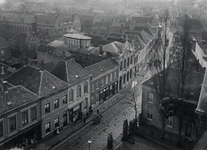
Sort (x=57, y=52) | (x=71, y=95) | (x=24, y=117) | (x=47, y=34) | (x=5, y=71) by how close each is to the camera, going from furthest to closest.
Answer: (x=47, y=34), (x=57, y=52), (x=5, y=71), (x=71, y=95), (x=24, y=117)

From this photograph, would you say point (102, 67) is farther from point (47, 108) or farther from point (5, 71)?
point (5, 71)

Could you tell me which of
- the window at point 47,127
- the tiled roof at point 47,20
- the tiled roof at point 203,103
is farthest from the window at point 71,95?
the tiled roof at point 47,20

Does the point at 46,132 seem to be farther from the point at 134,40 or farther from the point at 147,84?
the point at 134,40

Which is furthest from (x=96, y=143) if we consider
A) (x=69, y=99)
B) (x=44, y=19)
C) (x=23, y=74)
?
(x=44, y=19)

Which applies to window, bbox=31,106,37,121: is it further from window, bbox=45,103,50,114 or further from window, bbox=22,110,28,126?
window, bbox=45,103,50,114

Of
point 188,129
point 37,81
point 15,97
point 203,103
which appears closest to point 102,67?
point 37,81

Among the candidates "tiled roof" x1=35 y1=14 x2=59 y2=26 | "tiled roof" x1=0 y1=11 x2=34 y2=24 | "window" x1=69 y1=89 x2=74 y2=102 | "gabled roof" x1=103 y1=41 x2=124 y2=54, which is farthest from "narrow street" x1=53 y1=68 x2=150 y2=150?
"tiled roof" x1=0 y1=11 x2=34 y2=24
